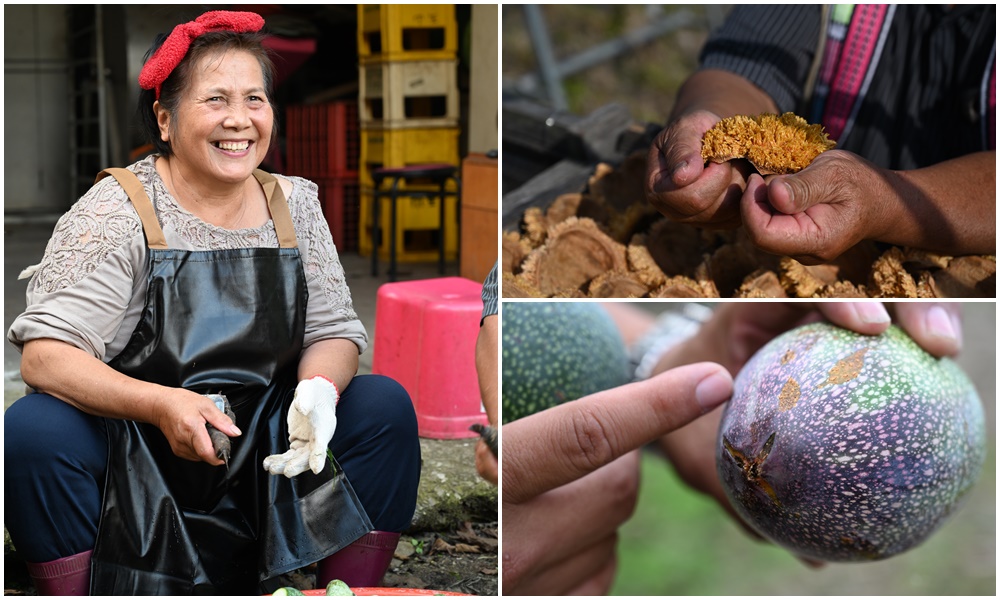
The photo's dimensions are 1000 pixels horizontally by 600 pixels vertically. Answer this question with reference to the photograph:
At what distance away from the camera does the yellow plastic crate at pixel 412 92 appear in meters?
4.52

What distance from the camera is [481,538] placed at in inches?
91.4

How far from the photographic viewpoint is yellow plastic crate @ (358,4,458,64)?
4.42m

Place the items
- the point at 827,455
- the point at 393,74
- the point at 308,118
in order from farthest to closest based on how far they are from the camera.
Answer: the point at 308,118
the point at 393,74
the point at 827,455

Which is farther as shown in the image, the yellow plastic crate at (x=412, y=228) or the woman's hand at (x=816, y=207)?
the yellow plastic crate at (x=412, y=228)

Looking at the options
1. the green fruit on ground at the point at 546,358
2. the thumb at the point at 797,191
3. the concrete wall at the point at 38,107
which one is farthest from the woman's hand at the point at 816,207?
the concrete wall at the point at 38,107

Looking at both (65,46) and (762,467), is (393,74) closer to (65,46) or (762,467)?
(762,467)

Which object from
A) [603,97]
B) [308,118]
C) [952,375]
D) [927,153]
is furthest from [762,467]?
[603,97]

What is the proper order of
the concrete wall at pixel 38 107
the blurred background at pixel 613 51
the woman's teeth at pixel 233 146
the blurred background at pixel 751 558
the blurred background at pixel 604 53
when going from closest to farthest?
the woman's teeth at pixel 233 146
the blurred background at pixel 751 558
the blurred background at pixel 604 53
the blurred background at pixel 613 51
the concrete wall at pixel 38 107

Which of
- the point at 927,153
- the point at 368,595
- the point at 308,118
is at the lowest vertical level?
the point at 368,595

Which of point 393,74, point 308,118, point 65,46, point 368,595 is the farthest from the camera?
point 65,46

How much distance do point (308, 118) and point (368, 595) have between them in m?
4.43

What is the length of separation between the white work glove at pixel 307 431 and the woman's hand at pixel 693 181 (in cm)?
67

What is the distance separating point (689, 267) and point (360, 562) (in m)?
0.85

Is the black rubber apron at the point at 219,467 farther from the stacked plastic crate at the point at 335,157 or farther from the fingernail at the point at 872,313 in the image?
the stacked plastic crate at the point at 335,157
